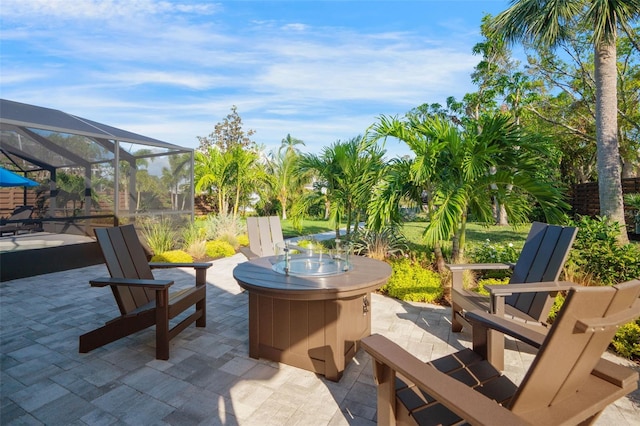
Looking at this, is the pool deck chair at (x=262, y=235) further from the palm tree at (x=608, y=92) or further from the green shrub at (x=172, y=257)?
the palm tree at (x=608, y=92)

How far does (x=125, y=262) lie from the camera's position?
3080 mm

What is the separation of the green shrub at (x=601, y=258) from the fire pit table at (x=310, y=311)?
9.06 feet

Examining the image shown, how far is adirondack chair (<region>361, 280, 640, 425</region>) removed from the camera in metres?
1.13

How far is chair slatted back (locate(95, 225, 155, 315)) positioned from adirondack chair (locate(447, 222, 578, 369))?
9.83ft

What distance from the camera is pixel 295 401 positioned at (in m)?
2.20

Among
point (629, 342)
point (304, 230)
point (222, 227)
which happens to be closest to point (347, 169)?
point (629, 342)

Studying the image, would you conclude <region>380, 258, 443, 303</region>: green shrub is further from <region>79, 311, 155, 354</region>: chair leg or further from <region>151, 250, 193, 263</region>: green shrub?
<region>151, 250, 193, 263</region>: green shrub

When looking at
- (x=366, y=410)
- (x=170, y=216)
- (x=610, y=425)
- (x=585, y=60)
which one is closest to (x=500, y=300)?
(x=610, y=425)

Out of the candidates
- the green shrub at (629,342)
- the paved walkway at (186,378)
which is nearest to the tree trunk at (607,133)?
the green shrub at (629,342)

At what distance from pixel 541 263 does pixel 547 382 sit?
81.9 inches

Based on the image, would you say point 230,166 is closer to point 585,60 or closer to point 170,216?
point 170,216

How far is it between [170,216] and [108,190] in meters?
1.43

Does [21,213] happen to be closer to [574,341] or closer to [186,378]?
[186,378]

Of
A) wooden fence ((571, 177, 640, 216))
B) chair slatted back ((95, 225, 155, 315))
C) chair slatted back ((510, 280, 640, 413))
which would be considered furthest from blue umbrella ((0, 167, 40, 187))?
wooden fence ((571, 177, 640, 216))
